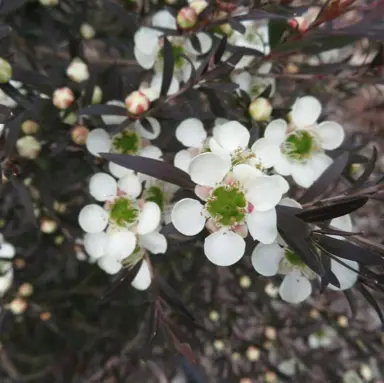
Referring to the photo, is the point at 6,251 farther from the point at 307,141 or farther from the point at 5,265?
the point at 307,141

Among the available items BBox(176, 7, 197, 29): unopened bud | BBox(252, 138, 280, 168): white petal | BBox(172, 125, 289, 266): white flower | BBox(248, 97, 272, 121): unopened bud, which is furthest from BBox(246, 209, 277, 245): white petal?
BBox(176, 7, 197, 29): unopened bud

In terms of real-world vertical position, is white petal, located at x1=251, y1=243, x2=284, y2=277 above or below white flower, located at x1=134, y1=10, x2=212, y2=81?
below

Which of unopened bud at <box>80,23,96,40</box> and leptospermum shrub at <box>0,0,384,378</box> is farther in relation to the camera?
unopened bud at <box>80,23,96,40</box>

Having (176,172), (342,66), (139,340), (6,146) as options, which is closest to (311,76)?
(342,66)

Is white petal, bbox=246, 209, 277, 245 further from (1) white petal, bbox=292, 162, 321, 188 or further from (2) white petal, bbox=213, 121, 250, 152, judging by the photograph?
(1) white petal, bbox=292, 162, 321, 188

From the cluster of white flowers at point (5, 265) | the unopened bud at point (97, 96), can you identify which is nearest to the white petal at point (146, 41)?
the unopened bud at point (97, 96)

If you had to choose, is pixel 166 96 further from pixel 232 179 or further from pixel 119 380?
pixel 119 380

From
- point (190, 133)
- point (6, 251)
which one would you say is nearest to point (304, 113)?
point (190, 133)
